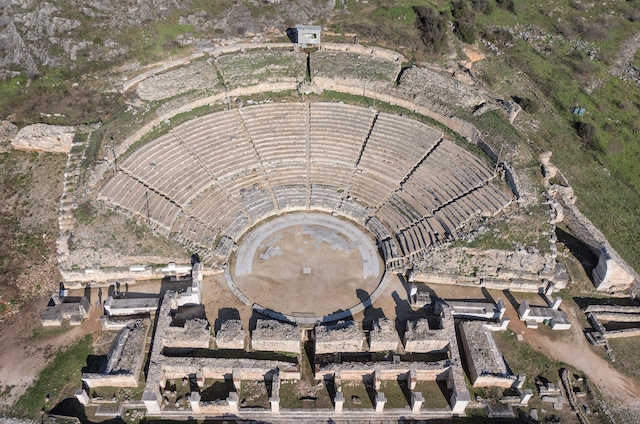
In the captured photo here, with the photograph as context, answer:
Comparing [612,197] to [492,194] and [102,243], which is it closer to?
[492,194]

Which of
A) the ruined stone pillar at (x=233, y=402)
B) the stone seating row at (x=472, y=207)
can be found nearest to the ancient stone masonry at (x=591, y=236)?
the stone seating row at (x=472, y=207)

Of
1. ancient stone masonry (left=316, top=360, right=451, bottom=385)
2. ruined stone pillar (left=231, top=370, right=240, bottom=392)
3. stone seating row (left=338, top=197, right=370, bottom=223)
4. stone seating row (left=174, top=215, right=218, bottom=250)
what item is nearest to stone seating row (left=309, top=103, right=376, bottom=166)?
stone seating row (left=338, top=197, right=370, bottom=223)

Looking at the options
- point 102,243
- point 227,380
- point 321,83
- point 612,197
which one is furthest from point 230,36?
point 612,197

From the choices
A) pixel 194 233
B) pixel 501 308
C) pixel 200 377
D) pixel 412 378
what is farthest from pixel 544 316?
pixel 194 233

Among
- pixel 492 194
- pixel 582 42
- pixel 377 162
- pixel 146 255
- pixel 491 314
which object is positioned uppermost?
pixel 582 42

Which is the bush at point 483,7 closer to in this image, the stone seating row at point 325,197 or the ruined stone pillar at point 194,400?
the stone seating row at point 325,197

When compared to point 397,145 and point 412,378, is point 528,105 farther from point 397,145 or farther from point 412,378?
point 412,378

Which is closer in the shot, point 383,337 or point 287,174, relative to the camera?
point 383,337

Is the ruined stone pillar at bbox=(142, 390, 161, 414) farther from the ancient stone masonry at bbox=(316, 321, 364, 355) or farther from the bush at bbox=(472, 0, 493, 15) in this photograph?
the bush at bbox=(472, 0, 493, 15)
